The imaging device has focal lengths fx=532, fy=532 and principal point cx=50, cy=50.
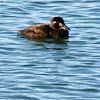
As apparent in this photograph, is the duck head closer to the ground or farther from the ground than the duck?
farther from the ground

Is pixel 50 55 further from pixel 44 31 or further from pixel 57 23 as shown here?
pixel 57 23

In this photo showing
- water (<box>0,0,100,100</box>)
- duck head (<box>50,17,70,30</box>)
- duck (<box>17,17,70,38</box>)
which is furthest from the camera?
duck head (<box>50,17,70,30</box>)

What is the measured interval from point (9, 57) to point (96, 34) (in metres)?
3.88

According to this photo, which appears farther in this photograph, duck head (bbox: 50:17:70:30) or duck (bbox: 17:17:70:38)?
duck head (bbox: 50:17:70:30)

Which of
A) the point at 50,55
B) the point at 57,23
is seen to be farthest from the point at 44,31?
the point at 50,55

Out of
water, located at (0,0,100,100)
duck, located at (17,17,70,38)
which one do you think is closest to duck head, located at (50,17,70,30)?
duck, located at (17,17,70,38)

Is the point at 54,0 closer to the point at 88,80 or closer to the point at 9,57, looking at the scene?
the point at 9,57

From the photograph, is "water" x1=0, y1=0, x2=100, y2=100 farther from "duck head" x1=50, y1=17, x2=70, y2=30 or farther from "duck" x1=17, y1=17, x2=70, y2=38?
"duck head" x1=50, y1=17, x2=70, y2=30

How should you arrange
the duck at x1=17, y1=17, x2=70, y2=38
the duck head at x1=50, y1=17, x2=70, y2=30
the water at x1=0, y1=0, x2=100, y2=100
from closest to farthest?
1. the water at x1=0, y1=0, x2=100, y2=100
2. the duck at x1=17, y1=17, x2=70, y2=38
3. the duck head at x1=50, y1=17, x2=70, y2=30

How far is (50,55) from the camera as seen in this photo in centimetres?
1473

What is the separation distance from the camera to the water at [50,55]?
1163 centimetres

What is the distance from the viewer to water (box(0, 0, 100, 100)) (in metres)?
11.6

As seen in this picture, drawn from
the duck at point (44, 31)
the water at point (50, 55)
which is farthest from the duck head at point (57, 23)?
the water at point (50, 55)

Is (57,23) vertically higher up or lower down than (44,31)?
higher up
